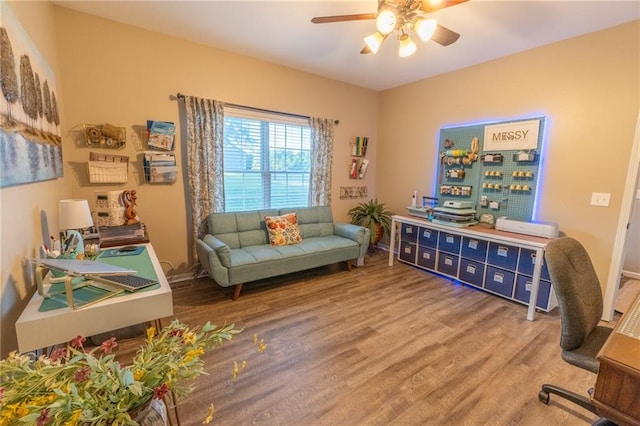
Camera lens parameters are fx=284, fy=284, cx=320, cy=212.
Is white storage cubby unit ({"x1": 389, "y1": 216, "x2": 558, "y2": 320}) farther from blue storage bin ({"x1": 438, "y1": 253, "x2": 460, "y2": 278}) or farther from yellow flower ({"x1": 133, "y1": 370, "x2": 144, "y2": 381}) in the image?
yellow flower ({"x1": 133, "y1": 370, "x2": 144, "y2": 381})

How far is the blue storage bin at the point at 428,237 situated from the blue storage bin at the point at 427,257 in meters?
0.07

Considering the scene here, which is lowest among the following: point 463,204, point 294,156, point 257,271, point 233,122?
point 257,271

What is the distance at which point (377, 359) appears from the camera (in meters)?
2.08

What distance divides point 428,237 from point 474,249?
2.00 feet

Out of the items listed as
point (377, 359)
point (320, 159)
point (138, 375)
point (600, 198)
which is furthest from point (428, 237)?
point (138, 375)

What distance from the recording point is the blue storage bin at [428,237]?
3694mm

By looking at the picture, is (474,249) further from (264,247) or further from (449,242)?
(264,247)

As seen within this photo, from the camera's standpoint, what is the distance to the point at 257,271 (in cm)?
297

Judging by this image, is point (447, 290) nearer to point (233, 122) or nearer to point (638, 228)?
point (638, 228)

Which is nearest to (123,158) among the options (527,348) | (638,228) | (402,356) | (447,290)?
(402,356)

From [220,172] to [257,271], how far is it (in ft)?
4.21

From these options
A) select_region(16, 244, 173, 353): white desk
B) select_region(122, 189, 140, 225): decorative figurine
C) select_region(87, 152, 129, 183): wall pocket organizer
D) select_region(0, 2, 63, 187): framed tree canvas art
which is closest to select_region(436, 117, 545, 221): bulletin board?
select_region(16, 244, 173, 353): white desk

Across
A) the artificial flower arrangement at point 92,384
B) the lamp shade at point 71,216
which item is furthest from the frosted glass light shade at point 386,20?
the lamp shade at point 71,216

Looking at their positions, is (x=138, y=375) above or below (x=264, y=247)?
above
